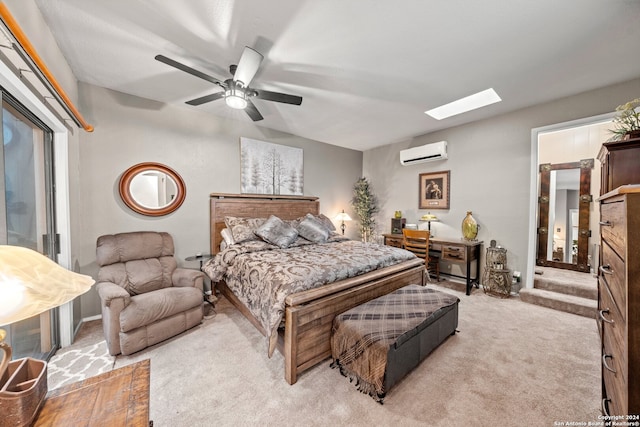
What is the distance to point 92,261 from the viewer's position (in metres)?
2.78

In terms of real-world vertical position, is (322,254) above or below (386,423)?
above

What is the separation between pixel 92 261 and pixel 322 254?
276cm

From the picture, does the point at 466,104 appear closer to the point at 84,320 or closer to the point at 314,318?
the point at 314,318

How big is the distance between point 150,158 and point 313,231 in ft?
8.16

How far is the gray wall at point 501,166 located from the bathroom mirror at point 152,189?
14.1 ft

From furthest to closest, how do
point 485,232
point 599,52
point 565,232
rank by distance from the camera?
point 565,232 < point 485,232 < point 599,52

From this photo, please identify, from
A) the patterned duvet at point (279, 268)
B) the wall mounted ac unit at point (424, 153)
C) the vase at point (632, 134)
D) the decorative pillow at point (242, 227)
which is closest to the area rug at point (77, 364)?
the patterned duvet at point (279, 268)

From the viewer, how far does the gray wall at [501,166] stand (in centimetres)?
299

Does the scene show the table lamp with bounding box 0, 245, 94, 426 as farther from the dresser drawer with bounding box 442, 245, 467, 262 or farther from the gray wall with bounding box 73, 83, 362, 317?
the dresser drawer with bounding box 442, 245, 467, 262

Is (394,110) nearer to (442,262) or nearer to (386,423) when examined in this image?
(442,262)

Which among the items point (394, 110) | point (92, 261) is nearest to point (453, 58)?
point (394, 110)

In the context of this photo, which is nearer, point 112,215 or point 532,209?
point 112,215

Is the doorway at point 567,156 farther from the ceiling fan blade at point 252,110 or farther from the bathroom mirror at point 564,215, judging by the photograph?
the ceiling fan blade at point 252,110

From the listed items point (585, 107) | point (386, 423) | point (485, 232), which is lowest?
point (386, 423)
